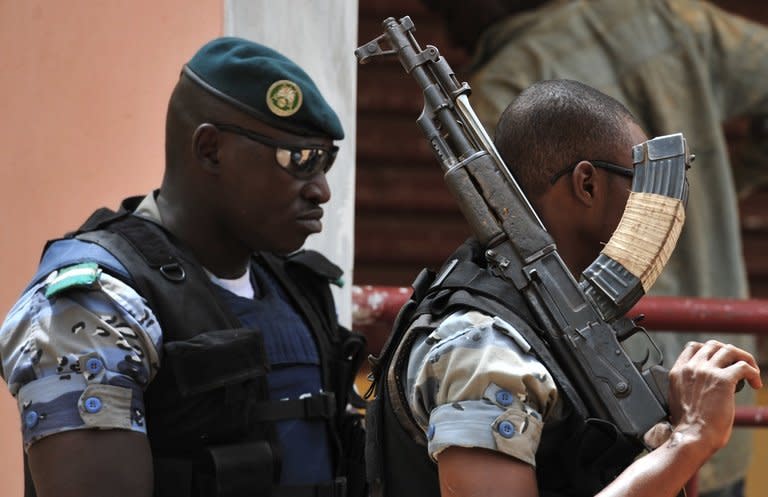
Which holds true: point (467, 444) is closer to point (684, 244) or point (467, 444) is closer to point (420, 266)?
point (684, 244)

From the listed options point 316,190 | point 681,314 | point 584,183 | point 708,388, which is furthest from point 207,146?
point 681,314

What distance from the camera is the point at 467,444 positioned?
5.55 ft

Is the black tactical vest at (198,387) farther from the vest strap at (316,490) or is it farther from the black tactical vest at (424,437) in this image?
the black tactical vest at (424,437)

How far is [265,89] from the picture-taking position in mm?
2455

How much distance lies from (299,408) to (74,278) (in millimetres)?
516

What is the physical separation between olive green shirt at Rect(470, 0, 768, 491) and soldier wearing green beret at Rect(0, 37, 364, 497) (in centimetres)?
211

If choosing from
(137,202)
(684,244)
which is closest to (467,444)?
(137,202)

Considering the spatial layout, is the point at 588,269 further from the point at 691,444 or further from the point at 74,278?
the point at 74,278

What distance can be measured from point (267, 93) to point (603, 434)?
993mm

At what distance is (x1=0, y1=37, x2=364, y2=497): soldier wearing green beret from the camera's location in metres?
2.12

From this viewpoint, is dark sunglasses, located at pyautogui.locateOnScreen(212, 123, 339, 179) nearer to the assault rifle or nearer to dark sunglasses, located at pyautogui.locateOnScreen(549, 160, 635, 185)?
the assault rifle

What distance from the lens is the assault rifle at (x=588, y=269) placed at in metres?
1.86

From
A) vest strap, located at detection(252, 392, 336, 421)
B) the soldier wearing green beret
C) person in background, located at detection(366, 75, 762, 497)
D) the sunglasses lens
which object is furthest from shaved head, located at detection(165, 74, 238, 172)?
person in background, located at detection(366, 75, 762, 497)

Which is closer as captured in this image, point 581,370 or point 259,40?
point 581,370
